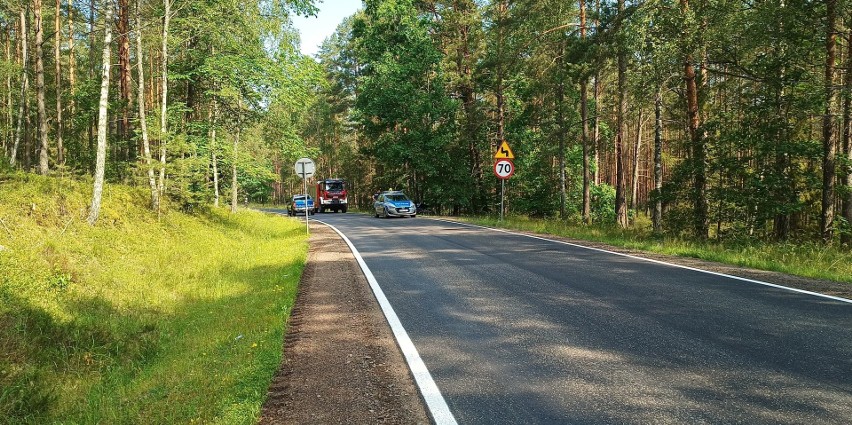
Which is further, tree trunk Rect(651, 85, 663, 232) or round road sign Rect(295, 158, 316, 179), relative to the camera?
round road sign Rect(295, 158, 316, 179)

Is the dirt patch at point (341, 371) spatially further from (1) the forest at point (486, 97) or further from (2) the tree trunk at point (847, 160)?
(2) the tree trunk at point (847, 160)

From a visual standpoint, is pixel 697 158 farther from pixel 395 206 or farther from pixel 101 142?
pixel 101 142

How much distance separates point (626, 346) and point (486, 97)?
28457 millimetres

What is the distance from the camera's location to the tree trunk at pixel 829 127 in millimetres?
11109

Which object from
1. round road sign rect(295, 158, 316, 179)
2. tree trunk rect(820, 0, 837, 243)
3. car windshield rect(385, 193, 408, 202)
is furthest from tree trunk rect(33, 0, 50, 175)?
tree trunk rect(820, 0, 837, 243)

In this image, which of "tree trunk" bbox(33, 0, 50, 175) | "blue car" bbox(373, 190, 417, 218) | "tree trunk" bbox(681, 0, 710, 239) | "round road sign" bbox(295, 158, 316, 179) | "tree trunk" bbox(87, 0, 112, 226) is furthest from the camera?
"blue car" bbox(373, 190, 417, 218)

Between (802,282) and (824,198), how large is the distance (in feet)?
24.7

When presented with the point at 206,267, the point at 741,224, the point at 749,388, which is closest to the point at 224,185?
the point at 206,267

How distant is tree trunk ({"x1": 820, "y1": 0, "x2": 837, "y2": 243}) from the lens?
11109mm

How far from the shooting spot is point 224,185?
92.9 ft

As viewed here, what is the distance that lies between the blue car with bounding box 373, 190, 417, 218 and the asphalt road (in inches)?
703

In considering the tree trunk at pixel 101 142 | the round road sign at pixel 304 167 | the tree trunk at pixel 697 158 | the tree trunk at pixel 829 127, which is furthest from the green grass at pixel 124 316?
the tree trunk at pixel 829 127

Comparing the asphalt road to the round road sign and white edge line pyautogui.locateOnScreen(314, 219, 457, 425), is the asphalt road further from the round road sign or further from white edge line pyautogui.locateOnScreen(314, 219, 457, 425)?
the round road sign

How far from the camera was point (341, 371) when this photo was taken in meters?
4.02
